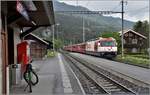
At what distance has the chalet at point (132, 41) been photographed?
330ft

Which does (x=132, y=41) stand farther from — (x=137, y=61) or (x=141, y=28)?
(x=137, y=61)

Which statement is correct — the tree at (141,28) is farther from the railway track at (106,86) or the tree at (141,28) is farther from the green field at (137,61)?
the railway track at (106,86)

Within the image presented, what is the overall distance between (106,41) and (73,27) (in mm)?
114502

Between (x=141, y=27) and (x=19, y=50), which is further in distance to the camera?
(x=141, y=27)

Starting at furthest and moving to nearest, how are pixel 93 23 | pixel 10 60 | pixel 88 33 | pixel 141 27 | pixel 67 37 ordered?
pixel 67 37 → pixel 93 23 → pixel 88 33 → pixel 141 27 → pixel 10 60

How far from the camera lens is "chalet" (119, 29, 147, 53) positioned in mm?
100562

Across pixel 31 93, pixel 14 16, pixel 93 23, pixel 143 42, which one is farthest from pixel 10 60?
pixel 93 23

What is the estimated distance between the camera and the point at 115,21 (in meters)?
141

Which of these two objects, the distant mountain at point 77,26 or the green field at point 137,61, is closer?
the green field at point 137,61

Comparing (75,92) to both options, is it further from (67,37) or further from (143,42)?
(67,37)

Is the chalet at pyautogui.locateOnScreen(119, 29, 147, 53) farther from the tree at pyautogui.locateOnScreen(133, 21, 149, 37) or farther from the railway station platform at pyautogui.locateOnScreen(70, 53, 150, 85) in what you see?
the railway station platform at pyautogui.locateOnScreen(70, 53, 150, 85)

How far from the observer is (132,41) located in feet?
332

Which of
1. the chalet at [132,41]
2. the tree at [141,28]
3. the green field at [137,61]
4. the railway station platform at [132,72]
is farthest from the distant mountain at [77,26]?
the railway station platform at [132,72]

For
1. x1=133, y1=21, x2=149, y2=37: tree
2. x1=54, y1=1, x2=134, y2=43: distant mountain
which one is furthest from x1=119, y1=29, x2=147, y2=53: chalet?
x1=54, y1=1, x2=134, y2=43: distant mountain
